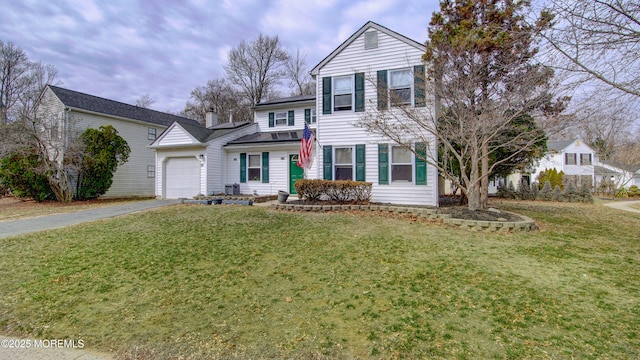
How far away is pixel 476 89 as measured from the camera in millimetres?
8961

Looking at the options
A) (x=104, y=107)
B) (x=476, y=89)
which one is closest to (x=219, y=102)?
(x=104, y=107)

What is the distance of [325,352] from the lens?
2.51 meters

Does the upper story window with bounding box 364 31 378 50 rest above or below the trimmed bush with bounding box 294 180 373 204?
above

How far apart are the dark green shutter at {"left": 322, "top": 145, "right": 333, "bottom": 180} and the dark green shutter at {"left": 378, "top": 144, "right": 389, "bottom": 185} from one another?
6.41ft

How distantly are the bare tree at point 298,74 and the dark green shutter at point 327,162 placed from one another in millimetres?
21474

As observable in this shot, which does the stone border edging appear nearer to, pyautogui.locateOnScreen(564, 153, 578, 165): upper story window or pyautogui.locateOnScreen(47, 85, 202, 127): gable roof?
pyautogui.locateOnScreen(47, 85, 202, 127): gable roof

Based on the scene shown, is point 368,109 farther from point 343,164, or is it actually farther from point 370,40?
point 370,40

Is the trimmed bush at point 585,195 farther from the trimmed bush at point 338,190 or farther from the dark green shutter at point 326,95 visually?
the dark green shutter at point 326,95

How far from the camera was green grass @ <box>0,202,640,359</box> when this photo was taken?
2.66 metres

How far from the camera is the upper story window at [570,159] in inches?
1180

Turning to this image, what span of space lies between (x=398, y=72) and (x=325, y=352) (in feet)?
34.9

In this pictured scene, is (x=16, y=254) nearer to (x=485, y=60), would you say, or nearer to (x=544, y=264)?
(x=544, y=264)

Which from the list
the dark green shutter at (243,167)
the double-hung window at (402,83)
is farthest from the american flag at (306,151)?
the dark green shutter at (243,167)

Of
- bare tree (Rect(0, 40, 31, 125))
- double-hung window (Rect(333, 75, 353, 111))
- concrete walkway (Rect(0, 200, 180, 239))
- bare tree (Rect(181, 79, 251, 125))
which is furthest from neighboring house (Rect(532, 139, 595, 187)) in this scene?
bare tree (Rect(0, 40, 31, 125))
